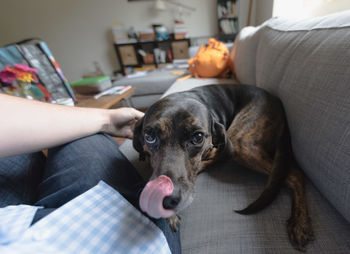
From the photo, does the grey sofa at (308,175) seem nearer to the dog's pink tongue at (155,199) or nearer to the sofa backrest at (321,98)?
the sofa backrest at (321,98)

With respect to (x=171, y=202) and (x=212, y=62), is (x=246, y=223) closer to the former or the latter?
(x=171, y=202)

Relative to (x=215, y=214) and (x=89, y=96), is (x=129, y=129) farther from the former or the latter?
(x=89, y=96)

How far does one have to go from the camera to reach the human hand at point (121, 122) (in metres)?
1.07

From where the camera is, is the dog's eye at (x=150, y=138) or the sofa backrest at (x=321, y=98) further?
the dog's eye at (x=150, y=138)

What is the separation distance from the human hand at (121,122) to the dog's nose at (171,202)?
64cm

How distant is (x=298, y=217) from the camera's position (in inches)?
26.8

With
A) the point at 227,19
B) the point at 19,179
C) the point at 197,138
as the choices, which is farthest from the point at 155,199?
the point at 227,19

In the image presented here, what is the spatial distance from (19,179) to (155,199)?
0.67m

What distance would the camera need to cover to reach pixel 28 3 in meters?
5.30

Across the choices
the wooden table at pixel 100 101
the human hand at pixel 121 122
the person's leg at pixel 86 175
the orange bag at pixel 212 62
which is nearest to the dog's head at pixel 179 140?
the person's leg at pixel 86 175

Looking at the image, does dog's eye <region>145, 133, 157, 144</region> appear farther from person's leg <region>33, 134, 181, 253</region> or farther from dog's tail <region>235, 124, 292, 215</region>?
dog's tail <region>235, 124, 292, 215</region>

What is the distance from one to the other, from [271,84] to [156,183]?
1.12m

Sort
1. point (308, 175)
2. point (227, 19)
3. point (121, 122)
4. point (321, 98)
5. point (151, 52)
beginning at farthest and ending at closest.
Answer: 1. point (151, 52)
2. point (227, 19)
3. point (121, 122)
4. point (308, 175)
5. point (321, 98)

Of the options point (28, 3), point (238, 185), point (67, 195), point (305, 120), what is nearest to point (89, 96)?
point (67, 195)
